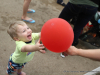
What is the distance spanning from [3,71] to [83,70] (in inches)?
59.5

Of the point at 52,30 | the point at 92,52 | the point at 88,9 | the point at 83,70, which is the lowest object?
the point at 83,70

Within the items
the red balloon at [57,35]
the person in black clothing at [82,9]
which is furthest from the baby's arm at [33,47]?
the person in black clothing at [82,9]

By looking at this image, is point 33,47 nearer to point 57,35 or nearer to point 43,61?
point 57,35

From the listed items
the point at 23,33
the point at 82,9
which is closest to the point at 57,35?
the point at 23,33

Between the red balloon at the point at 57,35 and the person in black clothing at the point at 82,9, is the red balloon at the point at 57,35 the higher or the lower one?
the lower one

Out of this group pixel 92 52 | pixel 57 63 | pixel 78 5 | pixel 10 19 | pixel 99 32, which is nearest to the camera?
pixel 92 52

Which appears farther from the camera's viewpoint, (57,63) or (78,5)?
(57,63)

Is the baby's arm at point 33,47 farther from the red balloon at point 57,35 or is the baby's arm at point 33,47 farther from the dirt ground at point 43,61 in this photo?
the dirt ground at point 43,61

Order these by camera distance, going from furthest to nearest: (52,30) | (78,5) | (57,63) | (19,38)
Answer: (57,63), (78,5), (19,38), (52,30)

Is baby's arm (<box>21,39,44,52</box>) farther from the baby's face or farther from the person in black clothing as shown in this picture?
the person in black clothing

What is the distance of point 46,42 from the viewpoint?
83 centimetres

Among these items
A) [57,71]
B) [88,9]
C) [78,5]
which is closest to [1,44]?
[57,71]

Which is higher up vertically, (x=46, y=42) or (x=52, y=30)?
(x=52, y=30)

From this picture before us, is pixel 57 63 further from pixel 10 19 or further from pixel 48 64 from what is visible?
pixel 10 19
